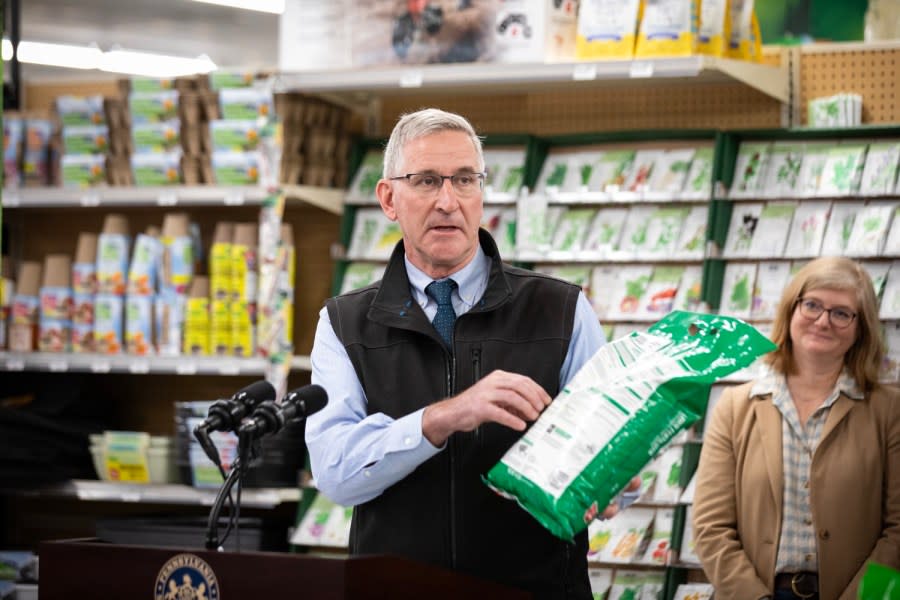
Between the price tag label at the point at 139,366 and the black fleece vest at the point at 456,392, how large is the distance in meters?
3.14

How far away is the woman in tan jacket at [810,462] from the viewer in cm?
393

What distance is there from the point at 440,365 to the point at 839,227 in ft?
9.83

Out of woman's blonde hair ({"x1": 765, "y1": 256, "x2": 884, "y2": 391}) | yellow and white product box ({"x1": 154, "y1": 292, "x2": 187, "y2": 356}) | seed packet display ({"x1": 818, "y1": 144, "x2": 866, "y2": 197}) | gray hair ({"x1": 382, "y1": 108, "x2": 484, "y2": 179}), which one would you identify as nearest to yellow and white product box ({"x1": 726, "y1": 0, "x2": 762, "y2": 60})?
Answer: seed packet display ({"x1": 818, "y1": 144, "x2": 866, "y2": 197})

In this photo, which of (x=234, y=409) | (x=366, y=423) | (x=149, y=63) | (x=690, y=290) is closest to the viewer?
(x=234, y=409)

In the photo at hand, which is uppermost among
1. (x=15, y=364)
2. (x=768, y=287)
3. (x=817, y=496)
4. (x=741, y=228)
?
(x=741, y=228)

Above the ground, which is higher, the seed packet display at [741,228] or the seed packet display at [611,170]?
the seed packet display at [611,170]

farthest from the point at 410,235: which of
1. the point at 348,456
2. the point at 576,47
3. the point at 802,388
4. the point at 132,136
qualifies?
the point at 132,136

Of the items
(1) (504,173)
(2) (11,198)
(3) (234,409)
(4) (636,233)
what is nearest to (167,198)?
(2) (11,198)

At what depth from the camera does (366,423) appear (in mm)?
2514

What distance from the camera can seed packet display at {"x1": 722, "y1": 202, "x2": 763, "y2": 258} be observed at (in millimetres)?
5234

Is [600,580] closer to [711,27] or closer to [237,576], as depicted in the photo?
[711,27]

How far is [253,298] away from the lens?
5.56 metres

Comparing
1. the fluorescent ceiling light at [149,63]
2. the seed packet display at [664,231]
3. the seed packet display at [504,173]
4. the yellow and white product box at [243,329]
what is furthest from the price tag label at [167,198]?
the fluorescent ceiling light at [149,63]

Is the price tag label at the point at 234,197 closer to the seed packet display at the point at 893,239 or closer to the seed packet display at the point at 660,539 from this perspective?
the seed packet display at the point at 660,539
